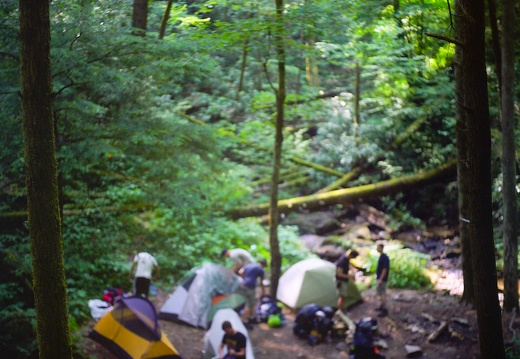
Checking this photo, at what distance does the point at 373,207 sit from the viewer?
18.2m

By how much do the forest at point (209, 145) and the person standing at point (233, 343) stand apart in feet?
9.39

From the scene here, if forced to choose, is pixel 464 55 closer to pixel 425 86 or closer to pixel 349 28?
pixel 349 28

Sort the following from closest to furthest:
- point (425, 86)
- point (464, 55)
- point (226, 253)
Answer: point (464, 55) → point (226, 253) → point (425, 86)

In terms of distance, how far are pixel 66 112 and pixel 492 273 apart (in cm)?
722

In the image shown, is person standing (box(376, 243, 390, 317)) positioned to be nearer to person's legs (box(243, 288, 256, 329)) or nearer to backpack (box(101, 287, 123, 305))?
person's legs (box(243, 288, 256, 329))

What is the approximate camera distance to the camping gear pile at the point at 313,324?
10.5 metres

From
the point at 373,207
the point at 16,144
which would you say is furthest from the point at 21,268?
the point at 373,207

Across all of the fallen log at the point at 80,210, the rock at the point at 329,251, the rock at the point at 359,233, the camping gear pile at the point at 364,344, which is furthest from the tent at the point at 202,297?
the rock at the point at 359,233

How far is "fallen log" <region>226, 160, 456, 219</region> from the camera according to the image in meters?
16.7

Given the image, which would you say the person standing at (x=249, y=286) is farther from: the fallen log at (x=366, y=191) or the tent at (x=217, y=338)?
the fallen log at (x=366, y=191)

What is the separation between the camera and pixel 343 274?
1147 cm

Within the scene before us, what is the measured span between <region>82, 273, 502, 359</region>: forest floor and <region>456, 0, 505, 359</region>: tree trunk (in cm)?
289

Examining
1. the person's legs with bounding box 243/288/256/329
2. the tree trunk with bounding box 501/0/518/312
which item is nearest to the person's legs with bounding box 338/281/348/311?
the person's legs with bounding box 243/288/256/329

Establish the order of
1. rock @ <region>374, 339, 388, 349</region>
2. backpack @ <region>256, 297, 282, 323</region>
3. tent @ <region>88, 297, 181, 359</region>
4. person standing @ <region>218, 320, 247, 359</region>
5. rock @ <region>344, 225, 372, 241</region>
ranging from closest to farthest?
person standing @ <region>218, 320, 247, 359</region> < tent @ <region>88, 297, 181, 359</region> < rock @ <region>374, 339, 388, 349</region> < backpack @ <region>256, 297, 282, 323</region> < rock @ <region>344, 225, 372, 241</region>
